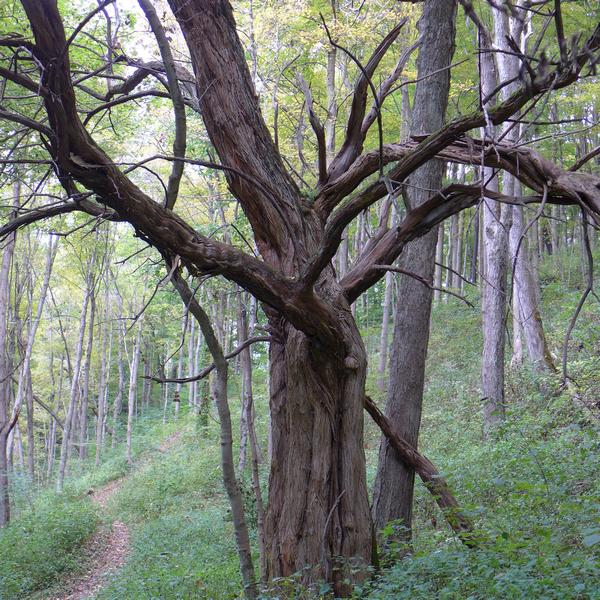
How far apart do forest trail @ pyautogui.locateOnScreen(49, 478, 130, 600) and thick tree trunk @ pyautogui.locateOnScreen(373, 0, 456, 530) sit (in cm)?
655

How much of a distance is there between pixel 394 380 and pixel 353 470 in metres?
1.34

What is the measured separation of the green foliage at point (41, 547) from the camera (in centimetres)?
991

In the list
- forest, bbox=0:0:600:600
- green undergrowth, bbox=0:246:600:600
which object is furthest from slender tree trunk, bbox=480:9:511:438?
green undergrowth, bbox=0:246:600:600

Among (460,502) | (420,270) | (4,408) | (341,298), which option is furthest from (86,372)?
(341,298)

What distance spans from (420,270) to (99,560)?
9.35m

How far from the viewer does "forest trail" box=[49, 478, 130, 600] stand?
32.8 ft

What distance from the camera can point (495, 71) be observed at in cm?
1138

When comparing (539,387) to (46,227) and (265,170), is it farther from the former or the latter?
(46,227)

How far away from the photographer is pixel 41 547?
1109 centimetres

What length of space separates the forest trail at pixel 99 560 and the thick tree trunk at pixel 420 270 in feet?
21.5

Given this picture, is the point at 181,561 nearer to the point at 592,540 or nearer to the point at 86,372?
the point at 592,540

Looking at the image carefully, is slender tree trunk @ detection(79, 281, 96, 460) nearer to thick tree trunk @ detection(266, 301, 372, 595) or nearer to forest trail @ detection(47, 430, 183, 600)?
forest trail @ detection(47, 430, 183, 600)

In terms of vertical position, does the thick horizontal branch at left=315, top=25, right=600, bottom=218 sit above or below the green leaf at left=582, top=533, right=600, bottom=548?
above

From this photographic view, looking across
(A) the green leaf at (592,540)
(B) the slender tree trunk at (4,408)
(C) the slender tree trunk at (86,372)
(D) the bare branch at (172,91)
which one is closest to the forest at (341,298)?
(D) the bare branch at (172,91)
